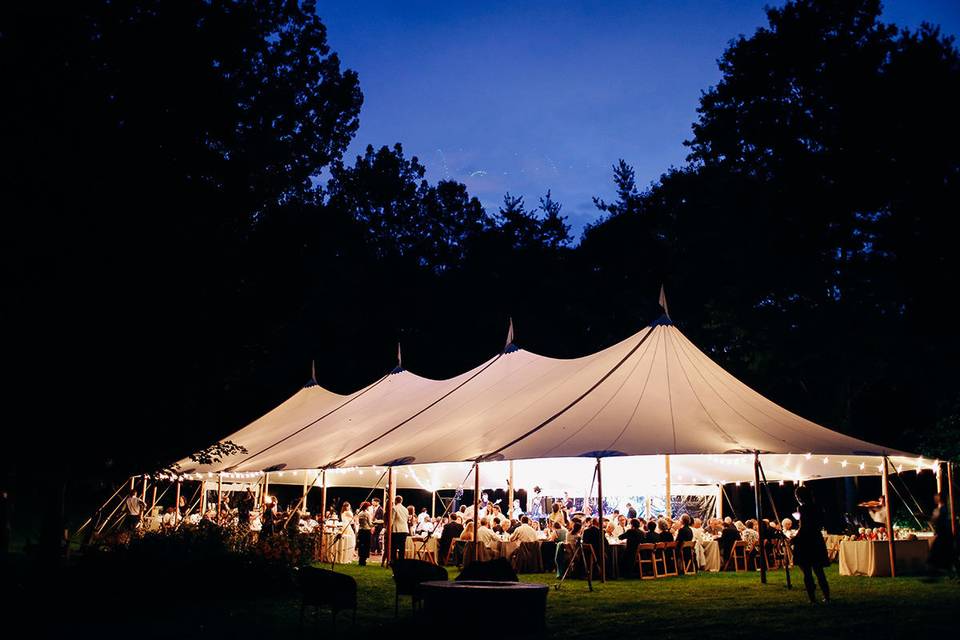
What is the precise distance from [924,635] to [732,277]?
16.9 metres

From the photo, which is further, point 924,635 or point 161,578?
point 161,578

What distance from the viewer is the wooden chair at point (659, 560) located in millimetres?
12875

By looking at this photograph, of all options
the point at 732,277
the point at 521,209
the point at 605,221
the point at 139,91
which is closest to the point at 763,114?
the point at 732,277

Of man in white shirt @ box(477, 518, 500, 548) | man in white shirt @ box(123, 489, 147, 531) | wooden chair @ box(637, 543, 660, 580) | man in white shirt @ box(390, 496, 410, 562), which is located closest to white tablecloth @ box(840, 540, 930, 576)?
wooden chair @ box(637, 543, 660, 580)

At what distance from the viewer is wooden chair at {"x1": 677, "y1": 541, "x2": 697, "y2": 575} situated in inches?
533

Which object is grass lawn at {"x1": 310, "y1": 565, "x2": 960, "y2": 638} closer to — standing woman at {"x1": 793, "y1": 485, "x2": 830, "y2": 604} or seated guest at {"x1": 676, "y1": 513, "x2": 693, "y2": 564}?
standing woman at {"x1": 793, "y1": 485, "x2": 830, "y2": 604}

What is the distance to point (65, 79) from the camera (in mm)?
8945

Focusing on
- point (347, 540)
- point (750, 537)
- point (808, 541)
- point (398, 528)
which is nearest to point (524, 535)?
point (398, 528)

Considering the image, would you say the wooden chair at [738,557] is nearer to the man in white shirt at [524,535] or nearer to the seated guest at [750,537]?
the seated guest at [750,537]

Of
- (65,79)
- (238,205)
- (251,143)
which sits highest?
(251,143)

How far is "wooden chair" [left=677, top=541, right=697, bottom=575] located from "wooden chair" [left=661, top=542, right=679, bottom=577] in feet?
0.42

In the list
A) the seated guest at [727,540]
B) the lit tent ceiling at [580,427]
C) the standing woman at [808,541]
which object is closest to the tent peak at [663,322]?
the lit tent ceiling at [580,427]

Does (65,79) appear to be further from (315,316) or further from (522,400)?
(315,316)

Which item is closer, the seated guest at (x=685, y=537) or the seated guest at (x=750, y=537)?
the seated guest at (x=685, y=537)
